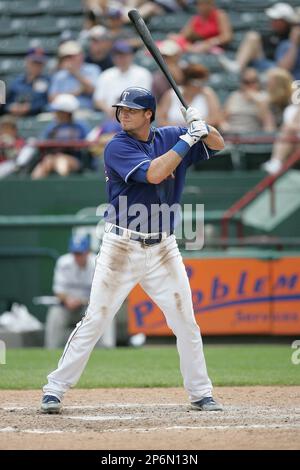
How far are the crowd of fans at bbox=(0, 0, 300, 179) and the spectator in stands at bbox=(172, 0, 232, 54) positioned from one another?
0.05 ft

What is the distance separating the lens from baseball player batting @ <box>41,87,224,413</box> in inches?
231

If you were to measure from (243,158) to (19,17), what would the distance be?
5.46 meters

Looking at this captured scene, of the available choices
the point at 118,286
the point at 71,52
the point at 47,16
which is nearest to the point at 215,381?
the point at 118,286

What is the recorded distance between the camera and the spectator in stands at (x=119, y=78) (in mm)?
12703

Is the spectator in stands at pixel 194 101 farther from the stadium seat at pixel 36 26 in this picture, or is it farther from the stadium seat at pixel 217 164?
the stadium seat at pixel 36 26

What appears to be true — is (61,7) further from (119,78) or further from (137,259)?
(137,259)

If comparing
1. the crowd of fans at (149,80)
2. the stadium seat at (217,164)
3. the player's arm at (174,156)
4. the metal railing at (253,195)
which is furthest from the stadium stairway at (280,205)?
the player's arm at (174,156)

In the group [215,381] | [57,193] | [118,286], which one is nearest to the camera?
[118,286]

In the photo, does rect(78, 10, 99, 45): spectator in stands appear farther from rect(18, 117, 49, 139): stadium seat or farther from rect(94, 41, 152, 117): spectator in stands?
rect(18, 117, 49, 139): stadium seat

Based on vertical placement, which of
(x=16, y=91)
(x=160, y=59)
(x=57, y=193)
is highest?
(x=16, y=91)

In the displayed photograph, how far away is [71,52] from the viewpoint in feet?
43.6

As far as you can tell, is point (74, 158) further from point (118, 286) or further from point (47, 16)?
point (118, 286)
